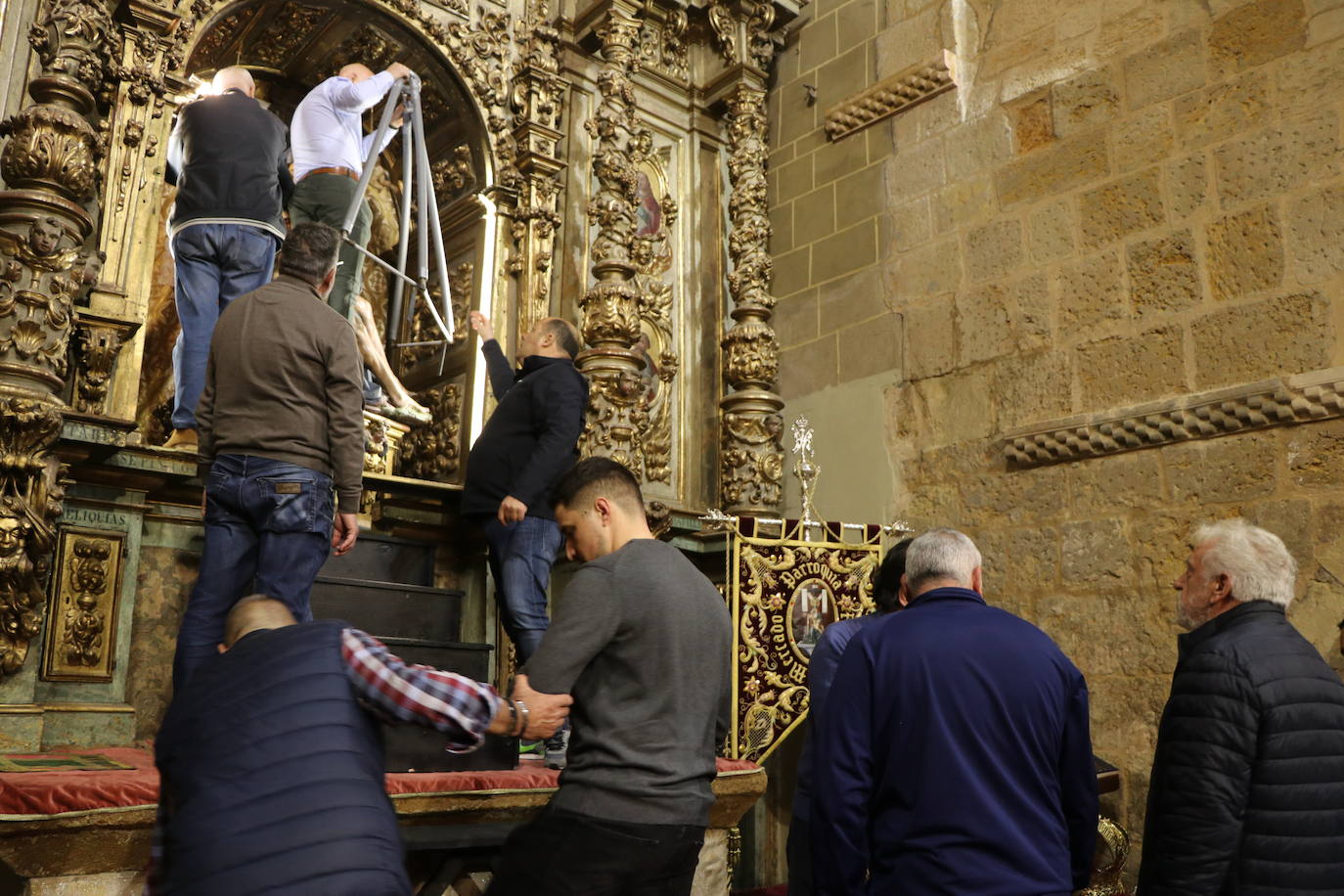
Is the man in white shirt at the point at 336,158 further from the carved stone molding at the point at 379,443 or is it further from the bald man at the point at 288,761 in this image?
the bald man at the point at 288,761

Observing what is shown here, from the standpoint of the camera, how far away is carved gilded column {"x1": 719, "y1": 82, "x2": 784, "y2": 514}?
697cm

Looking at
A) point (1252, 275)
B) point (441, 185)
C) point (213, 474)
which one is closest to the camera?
point (213, 474)

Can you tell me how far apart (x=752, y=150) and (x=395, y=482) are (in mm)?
3509

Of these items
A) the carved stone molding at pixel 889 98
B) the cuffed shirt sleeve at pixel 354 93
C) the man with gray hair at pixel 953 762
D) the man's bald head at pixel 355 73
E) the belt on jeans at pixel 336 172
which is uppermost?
the carved stone molding at pixel 889 98

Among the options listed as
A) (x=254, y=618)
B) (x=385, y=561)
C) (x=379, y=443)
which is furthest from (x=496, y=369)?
(x=254, y=618)

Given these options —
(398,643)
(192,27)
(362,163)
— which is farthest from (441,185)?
(398,643)

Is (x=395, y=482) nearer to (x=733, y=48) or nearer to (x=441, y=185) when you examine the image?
(x=441, y=185)

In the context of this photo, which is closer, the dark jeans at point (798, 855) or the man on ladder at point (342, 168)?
the dark jeans at point (798, 855)

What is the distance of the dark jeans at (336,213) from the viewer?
6.03 m

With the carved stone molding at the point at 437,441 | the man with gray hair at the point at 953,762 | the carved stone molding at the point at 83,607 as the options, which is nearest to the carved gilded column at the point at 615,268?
the carved stone molding at the point at 437,441

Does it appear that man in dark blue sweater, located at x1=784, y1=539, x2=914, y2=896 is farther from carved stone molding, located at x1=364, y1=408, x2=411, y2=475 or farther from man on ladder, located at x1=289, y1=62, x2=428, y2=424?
man on ladder, located at x1=289, y1=62, x2=428, y2=424

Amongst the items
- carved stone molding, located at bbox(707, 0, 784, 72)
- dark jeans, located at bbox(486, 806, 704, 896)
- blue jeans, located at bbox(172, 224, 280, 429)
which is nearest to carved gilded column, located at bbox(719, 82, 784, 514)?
carved stone molding, located at bbox(707, 0, 784, 72)

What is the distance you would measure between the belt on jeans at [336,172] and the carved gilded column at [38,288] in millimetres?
1195

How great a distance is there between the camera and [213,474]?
357 cm
